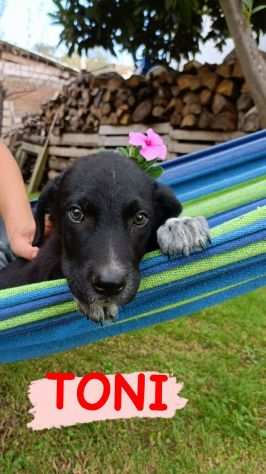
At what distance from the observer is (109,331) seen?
181 centimetres

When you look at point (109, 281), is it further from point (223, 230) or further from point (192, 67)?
point (192, 67)

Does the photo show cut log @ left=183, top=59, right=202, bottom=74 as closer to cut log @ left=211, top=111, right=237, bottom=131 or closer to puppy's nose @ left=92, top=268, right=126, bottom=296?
cut log @ left=211, top=111, right=237, bottom=131

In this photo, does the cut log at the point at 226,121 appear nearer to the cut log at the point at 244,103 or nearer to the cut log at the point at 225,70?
the cut log at the point at 244,103

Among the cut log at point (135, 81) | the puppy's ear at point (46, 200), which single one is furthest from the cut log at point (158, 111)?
the puppy's ear at point (46, 200)

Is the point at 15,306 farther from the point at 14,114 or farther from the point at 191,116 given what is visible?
the point at 14,114

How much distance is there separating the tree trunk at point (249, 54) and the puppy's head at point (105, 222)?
8.99ft

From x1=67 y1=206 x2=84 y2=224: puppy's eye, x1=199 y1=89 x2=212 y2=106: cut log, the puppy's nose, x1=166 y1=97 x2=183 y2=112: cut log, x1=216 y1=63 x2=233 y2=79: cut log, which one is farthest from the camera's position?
x1=166 y1=97 x2=183 y2=112: cut log

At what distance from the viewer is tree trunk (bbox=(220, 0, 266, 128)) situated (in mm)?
4203

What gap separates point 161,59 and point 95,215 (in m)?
7.12

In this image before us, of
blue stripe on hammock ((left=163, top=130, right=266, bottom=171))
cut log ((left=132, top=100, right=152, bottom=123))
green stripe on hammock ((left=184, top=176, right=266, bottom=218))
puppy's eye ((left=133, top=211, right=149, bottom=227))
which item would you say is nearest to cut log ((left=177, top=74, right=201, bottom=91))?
cut log ((left=132, top=100, right=152, bottom=123))

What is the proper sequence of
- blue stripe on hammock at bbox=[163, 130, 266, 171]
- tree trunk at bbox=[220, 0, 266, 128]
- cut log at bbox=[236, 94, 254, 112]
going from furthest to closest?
cut log at bbox=[236, 94, 254, 112], tree trunk at bbox=[220, 0, 266, 128], blue stripe on hammock at bbox=[163, 130, 266, 171]

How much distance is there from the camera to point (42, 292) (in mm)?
1521

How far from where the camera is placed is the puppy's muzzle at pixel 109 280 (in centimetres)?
137

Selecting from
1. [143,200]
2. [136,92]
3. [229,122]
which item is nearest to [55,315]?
[143,200]
